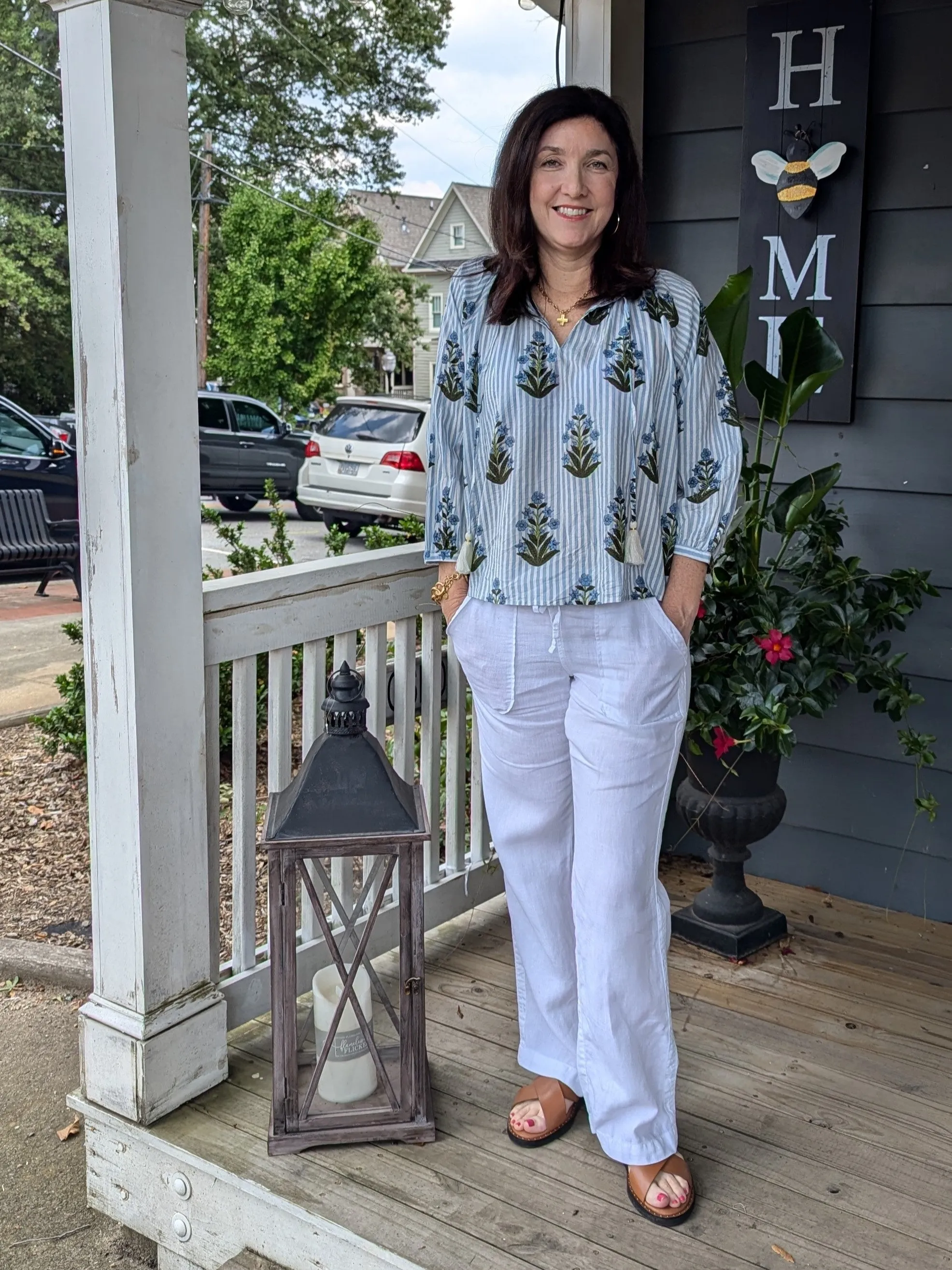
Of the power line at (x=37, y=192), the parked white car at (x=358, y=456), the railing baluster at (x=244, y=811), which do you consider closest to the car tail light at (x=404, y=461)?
the parked white car at (x=358, y=456)

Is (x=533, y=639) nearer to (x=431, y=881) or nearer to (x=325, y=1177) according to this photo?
(x=325, y=1177)

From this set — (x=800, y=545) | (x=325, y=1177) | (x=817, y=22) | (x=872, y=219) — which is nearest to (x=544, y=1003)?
(x=325, y=1177)

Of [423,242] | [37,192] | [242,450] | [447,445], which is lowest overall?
[242,450]

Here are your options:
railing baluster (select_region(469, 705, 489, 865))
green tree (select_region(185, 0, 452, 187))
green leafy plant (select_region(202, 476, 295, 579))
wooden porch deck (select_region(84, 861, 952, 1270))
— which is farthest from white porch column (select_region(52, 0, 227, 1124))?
green tree (select_region(185, 0, 452, 187))

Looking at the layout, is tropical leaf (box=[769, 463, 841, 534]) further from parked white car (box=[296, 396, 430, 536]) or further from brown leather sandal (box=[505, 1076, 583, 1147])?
parked white car (box=[296, 396, 430, 536])

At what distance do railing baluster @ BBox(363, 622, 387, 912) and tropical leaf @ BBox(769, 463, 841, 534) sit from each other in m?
0.79

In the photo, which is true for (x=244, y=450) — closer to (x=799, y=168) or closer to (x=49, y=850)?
(x=49, y=850)

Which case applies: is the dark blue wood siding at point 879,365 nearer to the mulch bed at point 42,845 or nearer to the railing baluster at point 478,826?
the railing baluster at point 478,826

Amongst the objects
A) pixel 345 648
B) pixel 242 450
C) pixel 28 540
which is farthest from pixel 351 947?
pixel 242 450

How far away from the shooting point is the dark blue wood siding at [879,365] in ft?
7.94

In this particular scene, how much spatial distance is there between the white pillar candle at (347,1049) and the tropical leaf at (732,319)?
128cm

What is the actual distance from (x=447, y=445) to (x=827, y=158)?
1270 mm

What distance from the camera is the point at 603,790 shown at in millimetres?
1613

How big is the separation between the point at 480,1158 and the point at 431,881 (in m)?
0.78
